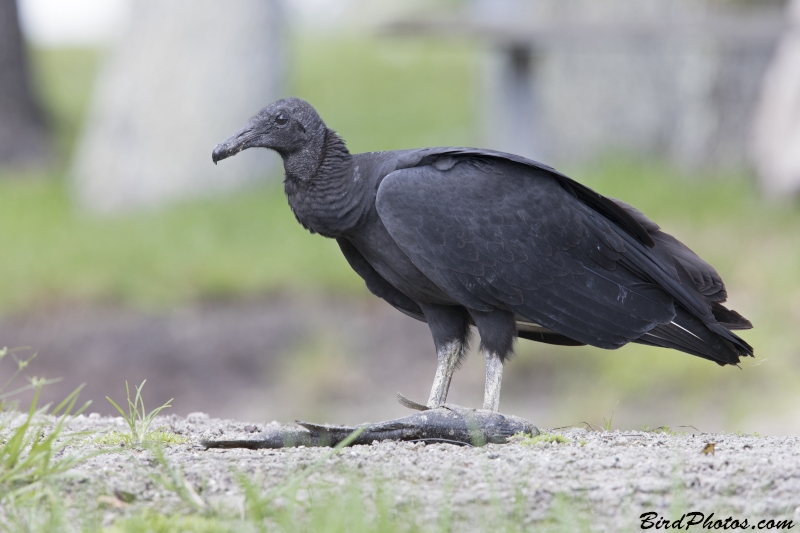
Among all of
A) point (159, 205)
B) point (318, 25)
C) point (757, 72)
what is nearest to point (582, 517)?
point (159, 205)

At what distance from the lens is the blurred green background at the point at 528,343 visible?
21.0ft

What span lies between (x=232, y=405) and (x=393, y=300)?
10.3ft

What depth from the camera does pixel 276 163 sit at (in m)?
9.65

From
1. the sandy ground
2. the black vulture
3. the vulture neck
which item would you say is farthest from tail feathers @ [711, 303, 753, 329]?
the vulture neck

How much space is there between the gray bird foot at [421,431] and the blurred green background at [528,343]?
6.59 ft

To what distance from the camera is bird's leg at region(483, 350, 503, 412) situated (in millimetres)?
3520

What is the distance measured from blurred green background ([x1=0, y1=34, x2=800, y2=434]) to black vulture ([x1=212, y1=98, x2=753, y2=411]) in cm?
137

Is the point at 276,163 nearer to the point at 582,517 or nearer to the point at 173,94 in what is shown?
the point at 173,94

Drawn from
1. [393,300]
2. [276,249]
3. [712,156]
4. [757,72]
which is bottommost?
[393,300]

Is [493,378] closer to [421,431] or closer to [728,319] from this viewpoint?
[421,431]

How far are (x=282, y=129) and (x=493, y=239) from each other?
942mm

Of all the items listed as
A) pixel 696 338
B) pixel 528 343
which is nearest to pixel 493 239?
pixel 696 338

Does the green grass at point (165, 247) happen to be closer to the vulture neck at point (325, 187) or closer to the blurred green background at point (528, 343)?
the blurred green background at point (528, 343)

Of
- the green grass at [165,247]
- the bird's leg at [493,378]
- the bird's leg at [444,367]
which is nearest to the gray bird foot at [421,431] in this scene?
the bird's leg at [493,378]
